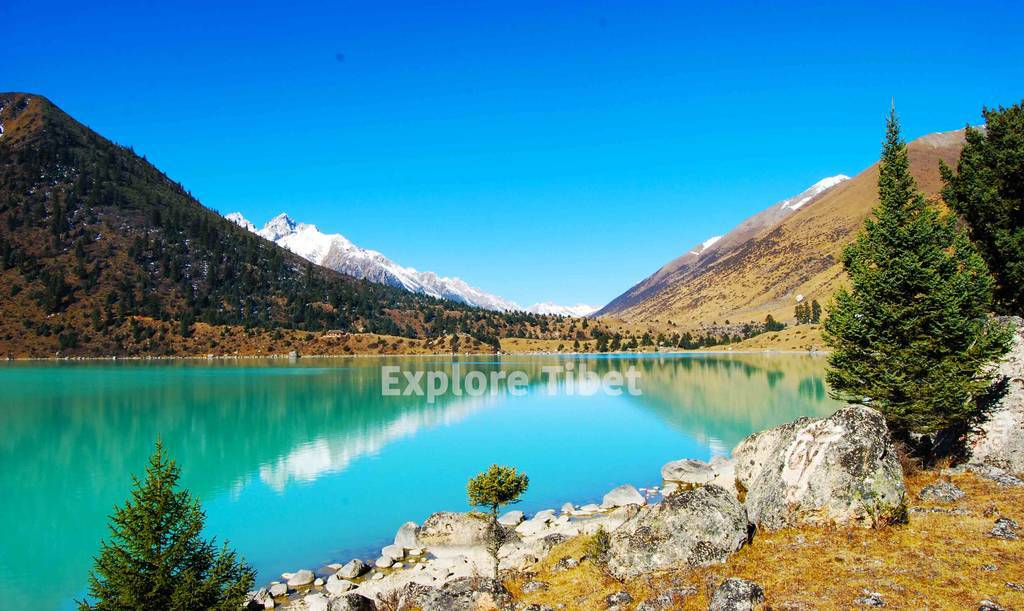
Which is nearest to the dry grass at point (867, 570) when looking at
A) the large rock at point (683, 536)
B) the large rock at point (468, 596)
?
the large rock at point (683, 536)

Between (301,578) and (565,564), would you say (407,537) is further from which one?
(565,564)

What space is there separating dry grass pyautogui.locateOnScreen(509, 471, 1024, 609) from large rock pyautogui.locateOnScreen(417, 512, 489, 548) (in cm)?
832

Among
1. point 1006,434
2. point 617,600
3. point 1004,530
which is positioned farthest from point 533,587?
point 1006,434

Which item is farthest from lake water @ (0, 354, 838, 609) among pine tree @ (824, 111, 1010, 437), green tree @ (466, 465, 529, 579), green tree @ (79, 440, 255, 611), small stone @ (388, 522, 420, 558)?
pine tree @ (824, 111, 1010, 437)

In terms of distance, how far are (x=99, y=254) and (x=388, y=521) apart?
221243 mm

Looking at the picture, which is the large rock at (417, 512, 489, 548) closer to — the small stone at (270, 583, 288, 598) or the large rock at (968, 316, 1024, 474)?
the small stone at (270, 583, 288, 598)

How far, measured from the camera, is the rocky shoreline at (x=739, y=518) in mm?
13625

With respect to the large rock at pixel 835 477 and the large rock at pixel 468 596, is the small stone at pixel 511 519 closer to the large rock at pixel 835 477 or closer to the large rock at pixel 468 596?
the large rock at pixel 468 596

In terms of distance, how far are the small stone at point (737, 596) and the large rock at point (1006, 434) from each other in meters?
13.5

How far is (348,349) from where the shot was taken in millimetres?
189875

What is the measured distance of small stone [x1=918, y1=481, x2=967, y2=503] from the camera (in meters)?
16.2

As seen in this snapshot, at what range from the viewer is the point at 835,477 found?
14.9 metres

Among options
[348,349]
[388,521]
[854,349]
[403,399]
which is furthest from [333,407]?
[348,349]

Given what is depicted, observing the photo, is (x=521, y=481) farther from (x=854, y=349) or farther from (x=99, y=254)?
(x=99, y=254)
